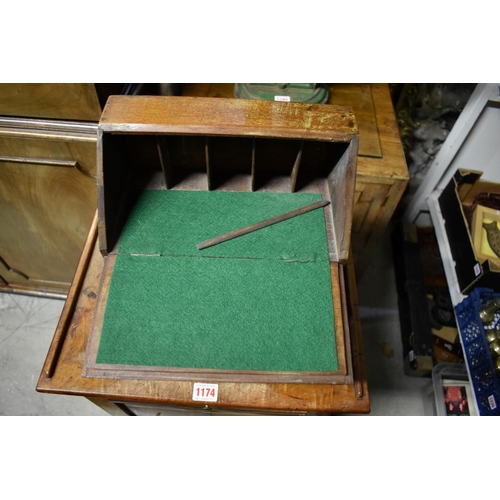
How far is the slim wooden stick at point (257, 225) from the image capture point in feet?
4.05

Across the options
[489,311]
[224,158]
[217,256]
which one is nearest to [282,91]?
[224,158]

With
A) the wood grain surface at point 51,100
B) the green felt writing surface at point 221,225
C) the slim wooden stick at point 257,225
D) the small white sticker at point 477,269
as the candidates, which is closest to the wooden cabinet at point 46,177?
the wood grain surface at point 51,100

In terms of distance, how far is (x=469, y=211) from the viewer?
2.10m

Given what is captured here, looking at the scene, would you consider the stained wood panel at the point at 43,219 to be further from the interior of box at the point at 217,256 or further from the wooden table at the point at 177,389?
the wooden table at the point at 177,389

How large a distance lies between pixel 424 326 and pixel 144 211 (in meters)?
1.52

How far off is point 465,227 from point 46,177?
1.86m

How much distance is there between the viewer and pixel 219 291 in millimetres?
1161

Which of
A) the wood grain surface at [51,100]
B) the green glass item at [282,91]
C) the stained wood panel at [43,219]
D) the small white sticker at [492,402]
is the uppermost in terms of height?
the green glass item at [282,91]

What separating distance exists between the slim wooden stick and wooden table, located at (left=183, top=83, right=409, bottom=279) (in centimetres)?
39

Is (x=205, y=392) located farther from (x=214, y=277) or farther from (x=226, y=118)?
(x=226, y=118)

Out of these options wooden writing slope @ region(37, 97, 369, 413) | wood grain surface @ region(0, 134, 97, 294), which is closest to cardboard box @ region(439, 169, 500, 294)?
wooden writing slope @ region(37, 97, 369, 413)

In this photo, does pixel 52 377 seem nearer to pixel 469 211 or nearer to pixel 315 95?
pixel 315 95

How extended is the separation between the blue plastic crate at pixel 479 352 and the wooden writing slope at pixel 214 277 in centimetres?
72

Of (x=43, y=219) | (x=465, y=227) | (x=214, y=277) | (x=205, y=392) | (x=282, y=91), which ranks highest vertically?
(x=282, y=91)
